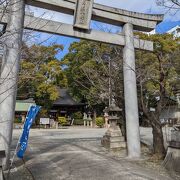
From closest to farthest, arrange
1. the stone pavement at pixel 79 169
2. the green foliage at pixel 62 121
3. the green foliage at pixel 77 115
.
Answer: the stone pavement at pixel 79 169 → the green foliage at pixel 62 121 → the green foliage at pixel 77 115

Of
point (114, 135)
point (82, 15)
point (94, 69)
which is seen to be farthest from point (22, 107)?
point (82, 15)

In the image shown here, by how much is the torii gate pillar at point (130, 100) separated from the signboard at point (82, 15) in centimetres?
169

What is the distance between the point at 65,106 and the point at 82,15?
3135cm

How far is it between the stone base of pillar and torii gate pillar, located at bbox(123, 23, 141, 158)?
69.3 inches

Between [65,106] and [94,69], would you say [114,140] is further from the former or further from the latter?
[65,106]

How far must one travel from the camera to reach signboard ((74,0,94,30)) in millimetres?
8461

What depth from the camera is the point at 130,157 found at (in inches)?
344

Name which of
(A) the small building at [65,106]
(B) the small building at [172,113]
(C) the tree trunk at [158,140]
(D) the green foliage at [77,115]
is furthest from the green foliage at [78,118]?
(C) the tree trunk at [158,140]

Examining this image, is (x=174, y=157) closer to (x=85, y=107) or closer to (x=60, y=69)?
(x=60, y=69)

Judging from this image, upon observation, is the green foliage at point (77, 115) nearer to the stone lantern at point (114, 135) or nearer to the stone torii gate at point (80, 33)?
the stone lantern at point (114, 135)

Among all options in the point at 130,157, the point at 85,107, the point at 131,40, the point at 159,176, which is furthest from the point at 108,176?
the point at 85,107

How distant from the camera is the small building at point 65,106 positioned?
38344 millimetres

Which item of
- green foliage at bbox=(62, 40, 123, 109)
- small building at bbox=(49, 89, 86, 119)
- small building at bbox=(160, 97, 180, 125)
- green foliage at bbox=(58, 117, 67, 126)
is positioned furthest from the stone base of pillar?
small building at bbox=(49, 89, 86, 119)

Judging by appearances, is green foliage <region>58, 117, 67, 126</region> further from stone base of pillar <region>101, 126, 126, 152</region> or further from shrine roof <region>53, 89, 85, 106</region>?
stone base of pillar <region>101, 126, 126, 152</region>
